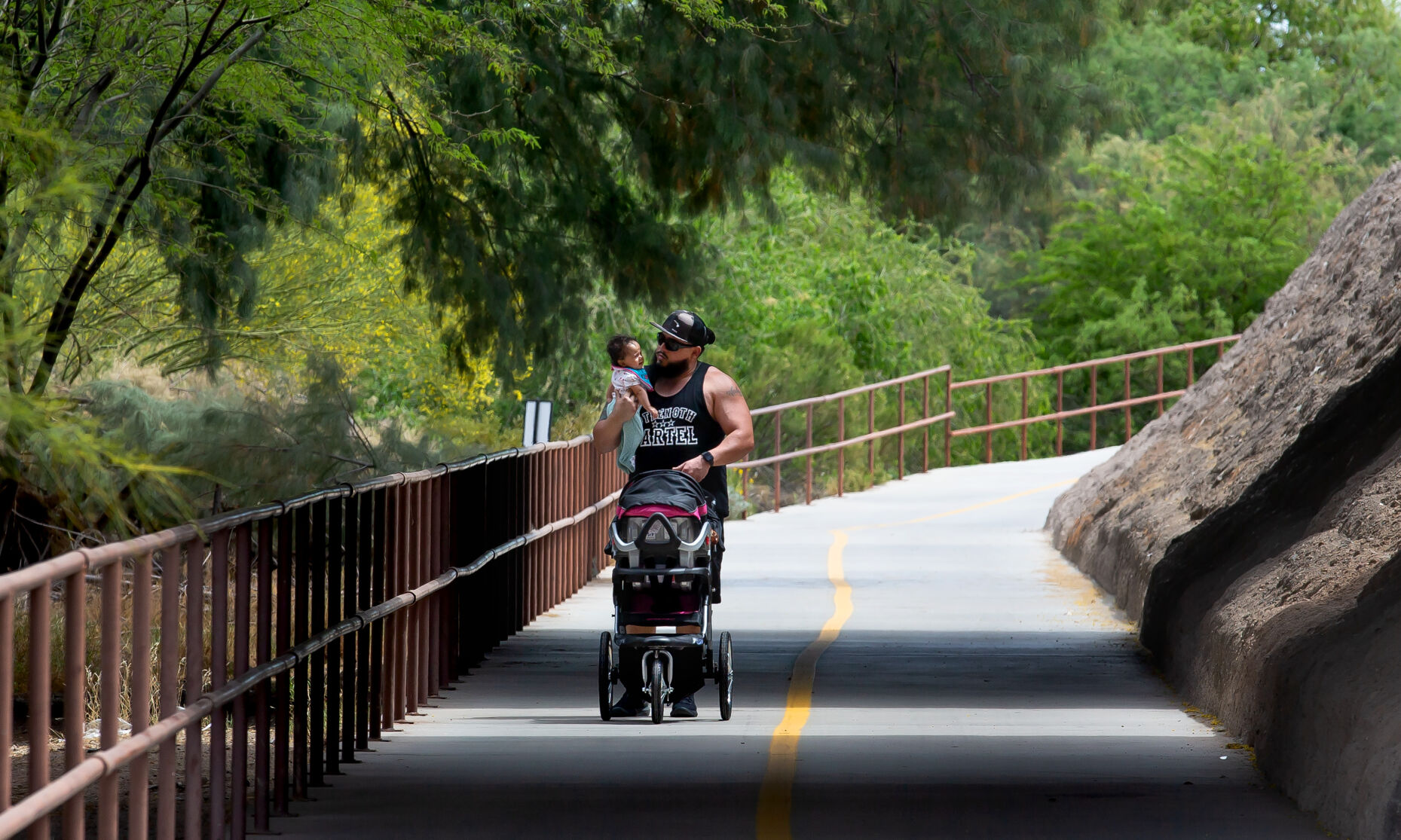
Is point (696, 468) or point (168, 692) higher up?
point (696, 468)

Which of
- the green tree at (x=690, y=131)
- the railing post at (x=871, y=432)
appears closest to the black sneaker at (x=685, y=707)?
the green tree at (x=690, y=131)

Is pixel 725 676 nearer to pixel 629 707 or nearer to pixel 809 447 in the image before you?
pixel 629 707

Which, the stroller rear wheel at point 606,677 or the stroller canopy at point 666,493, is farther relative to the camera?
the stroller rear wheel at point 606,677

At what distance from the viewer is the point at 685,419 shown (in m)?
9.26

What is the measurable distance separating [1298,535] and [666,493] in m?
3.57

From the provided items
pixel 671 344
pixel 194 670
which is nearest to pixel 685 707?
pixel 671 344

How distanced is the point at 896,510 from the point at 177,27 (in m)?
16.8

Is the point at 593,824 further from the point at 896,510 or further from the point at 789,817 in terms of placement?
the point at 896,510

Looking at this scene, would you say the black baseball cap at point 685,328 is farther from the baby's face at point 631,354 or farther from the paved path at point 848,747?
the paved path at point 848,747

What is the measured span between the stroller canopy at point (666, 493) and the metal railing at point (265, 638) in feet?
3.48

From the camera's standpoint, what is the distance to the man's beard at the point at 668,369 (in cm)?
934

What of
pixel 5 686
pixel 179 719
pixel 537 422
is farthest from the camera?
pixel 537 422

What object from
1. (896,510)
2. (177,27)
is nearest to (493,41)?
(177,27)

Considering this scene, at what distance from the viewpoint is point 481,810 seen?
293 inches
